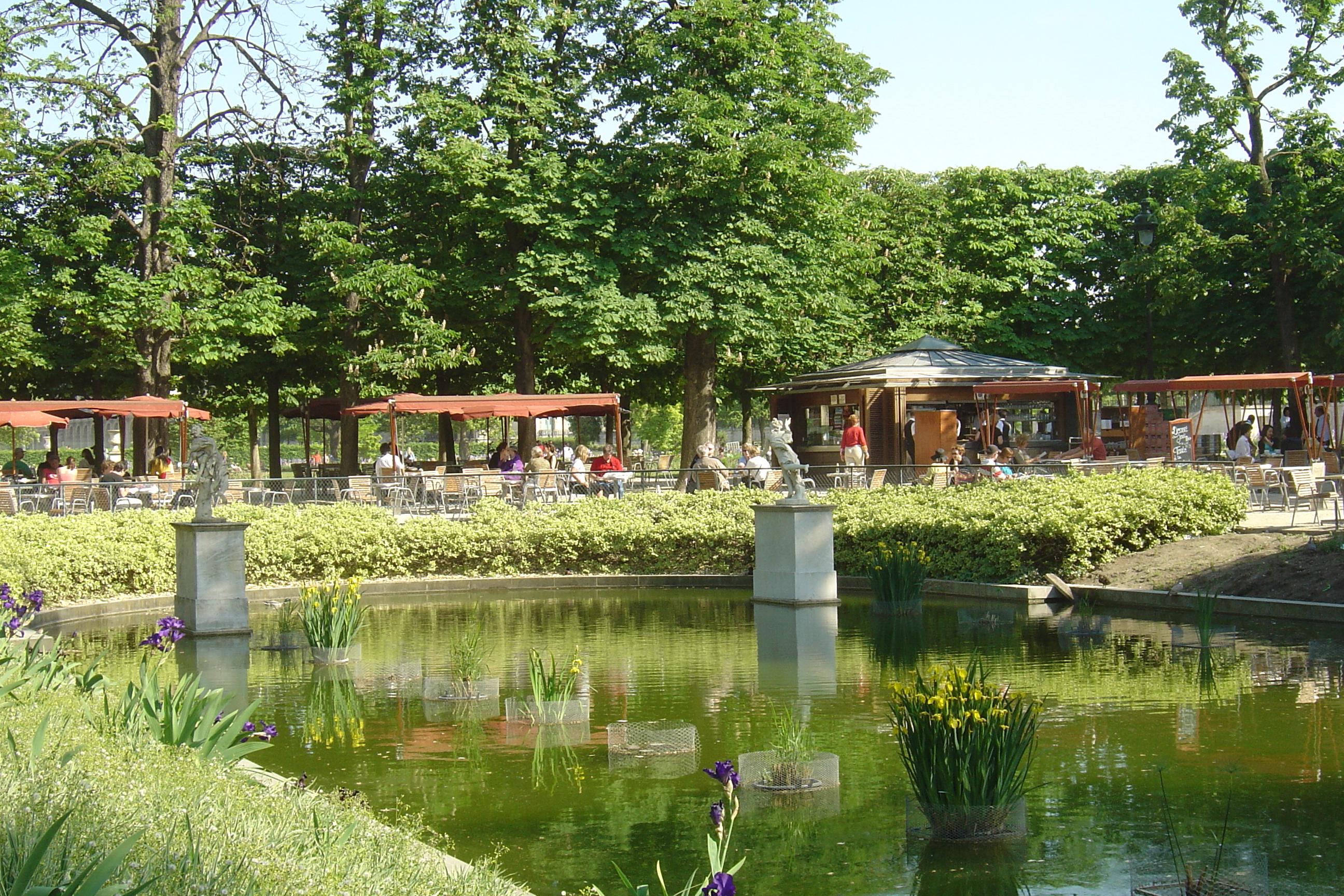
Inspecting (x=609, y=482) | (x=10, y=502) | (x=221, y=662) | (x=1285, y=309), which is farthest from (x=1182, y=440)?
(x=221, y=662)

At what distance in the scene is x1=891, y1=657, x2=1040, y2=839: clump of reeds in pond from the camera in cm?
593

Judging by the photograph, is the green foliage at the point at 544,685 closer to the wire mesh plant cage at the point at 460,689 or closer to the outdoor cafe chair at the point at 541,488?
the wire mesh plant cage at the point at 460,689

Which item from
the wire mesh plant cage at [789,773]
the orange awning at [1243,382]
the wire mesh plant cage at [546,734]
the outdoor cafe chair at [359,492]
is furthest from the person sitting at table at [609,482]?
the wire mesh plant cage at [789,773]

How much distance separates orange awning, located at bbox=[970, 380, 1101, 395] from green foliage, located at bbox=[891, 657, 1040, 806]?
84.3ft

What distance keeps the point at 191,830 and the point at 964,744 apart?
11.0ft

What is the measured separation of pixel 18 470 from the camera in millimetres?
25969

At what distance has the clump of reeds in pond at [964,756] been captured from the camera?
593cm

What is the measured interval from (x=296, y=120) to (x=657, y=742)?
1115 inches

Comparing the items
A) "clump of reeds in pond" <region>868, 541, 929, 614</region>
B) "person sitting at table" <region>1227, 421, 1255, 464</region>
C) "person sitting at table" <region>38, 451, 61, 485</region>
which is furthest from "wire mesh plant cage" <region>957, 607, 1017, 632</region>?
"person sitting at table" <region>38, 451, 61, 485</region>

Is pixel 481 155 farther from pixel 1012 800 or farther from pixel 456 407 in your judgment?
pixel 1012 800

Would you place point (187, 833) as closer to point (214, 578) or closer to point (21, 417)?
point (214, 578)

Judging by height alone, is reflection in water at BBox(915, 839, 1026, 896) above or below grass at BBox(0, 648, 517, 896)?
below

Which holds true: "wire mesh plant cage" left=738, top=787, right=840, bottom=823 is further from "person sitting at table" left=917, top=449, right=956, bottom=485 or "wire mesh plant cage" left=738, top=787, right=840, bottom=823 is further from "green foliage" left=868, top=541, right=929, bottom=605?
"person sitting at table" left=917, top=449, right=956, bottom=485

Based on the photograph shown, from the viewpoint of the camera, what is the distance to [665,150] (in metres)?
31.5
